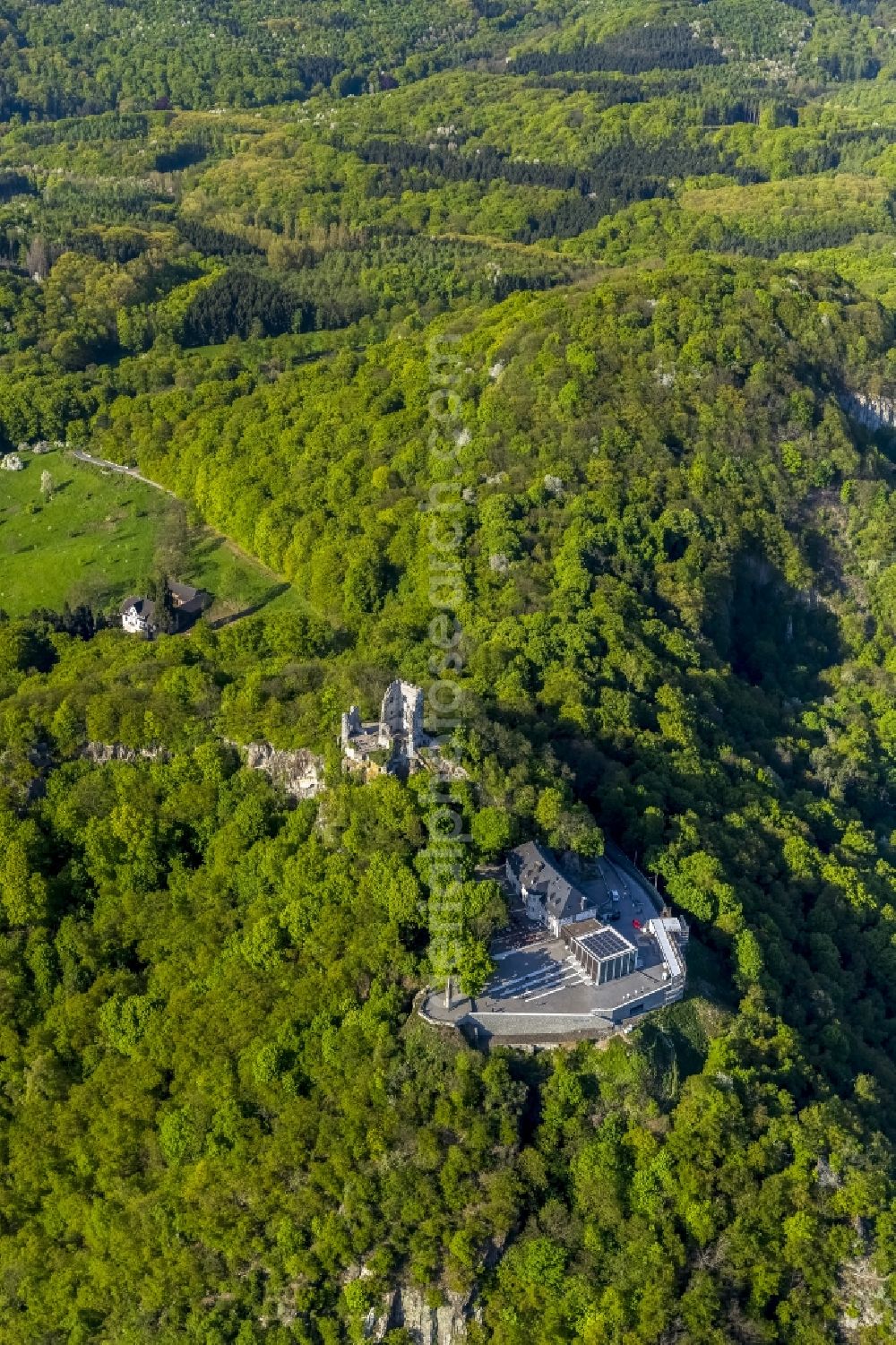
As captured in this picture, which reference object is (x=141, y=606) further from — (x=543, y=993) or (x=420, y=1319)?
(x=420, y=1319)

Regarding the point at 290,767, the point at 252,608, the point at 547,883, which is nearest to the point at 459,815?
the point at 547,883

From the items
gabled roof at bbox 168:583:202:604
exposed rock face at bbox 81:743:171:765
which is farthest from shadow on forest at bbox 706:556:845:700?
exposed rock face at bbox 81:743:171:765

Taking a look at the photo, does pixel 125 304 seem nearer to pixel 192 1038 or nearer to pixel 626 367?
pixel 626 367

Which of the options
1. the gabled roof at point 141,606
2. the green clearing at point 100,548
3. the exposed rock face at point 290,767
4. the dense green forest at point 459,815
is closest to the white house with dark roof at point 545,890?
the dense green forest at point 459,815

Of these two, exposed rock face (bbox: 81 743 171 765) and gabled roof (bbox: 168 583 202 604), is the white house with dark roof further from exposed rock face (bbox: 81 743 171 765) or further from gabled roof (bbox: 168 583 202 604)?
gabled roof (bbox: 168 583 202 604)

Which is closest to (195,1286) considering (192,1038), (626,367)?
(192,1038)
